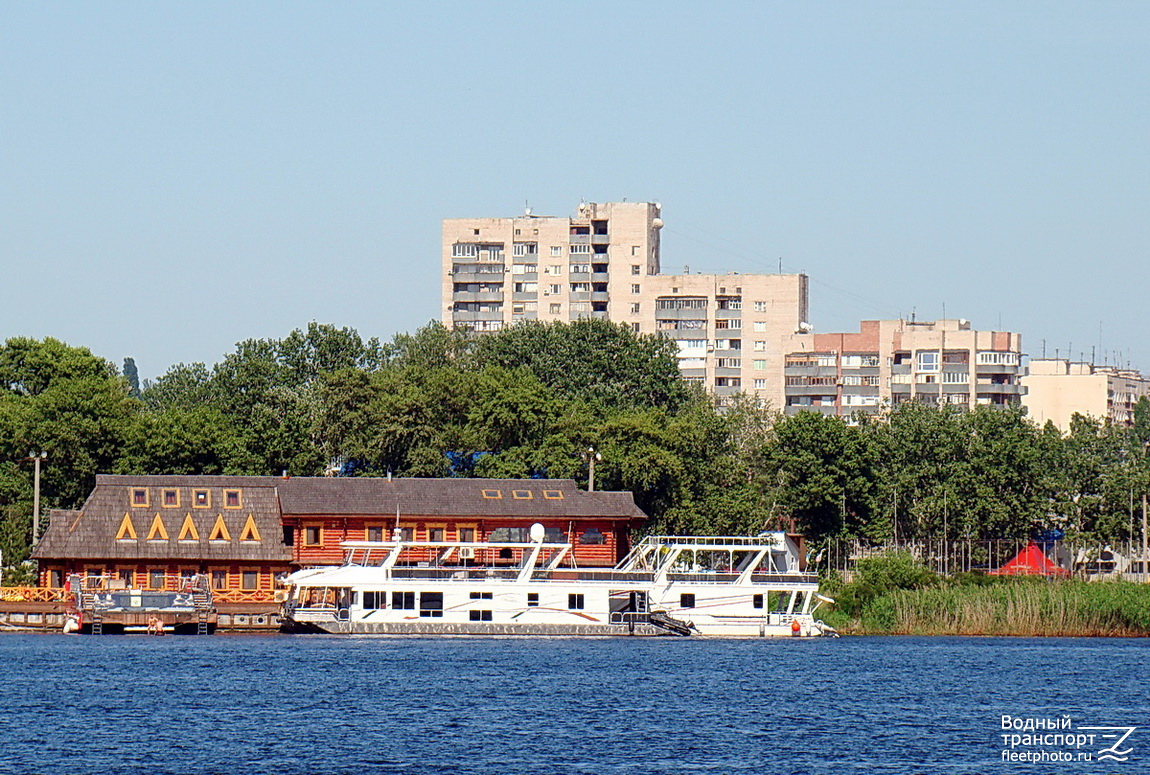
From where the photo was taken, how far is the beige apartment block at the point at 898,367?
610ft

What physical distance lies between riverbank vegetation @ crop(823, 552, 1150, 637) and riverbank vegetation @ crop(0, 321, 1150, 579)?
49.9 feet

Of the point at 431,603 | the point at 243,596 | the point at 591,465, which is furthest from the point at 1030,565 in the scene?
the point at 243,596

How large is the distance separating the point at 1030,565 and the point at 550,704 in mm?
59143

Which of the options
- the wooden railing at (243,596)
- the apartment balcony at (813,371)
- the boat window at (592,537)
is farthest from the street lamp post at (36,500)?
the apartment balcony at (813,371)

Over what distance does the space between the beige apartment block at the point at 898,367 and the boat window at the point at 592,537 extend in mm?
95855

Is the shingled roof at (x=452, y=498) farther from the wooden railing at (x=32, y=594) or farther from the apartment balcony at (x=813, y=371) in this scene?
the apartment balcony at (x=813, y=371)

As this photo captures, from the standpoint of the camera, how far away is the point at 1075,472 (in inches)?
4902

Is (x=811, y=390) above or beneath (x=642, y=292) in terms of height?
beneath

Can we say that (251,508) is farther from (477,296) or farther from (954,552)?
(477,296)

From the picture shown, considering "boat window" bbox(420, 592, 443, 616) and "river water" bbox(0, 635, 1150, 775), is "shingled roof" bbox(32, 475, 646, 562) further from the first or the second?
"boat window" bbox(420, 592, 443, 616)

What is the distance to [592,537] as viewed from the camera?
304ft

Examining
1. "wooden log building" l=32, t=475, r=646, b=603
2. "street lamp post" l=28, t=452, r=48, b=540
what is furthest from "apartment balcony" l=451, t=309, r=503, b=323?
"street lamp post" l=28, t=452, r=48, b=540

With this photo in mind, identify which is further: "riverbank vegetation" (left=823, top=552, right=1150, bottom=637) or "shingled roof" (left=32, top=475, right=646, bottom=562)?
"shingled roof" (left=32, top=475, right=646, bottom=562)

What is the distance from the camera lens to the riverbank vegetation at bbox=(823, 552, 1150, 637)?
81.6 metres
